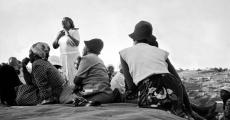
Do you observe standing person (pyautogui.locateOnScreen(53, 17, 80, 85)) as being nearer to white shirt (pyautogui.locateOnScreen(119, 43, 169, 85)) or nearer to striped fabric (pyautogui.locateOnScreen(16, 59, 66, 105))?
striped fabric (pyautogui.locateOnScreen(16, 59, 66, 105))

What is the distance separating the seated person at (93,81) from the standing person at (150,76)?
3.74 feet

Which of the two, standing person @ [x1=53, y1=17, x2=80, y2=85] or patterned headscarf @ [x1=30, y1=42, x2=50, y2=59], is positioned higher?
standing person @ [x1=53, y1=17, x2=80, y2=85]

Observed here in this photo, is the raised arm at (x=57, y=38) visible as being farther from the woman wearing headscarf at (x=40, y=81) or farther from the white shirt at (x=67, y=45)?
the woman wearing headscarf at (x=40, y=81)

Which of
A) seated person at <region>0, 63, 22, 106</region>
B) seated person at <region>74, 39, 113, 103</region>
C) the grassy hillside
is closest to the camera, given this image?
seated person at <region>74, 39, 113, 103</region>

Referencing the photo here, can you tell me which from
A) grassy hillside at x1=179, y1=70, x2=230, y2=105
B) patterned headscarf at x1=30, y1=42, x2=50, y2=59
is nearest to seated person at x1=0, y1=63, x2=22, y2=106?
patterned headscarf at x1=30, y1=42, x2=50, y2=59

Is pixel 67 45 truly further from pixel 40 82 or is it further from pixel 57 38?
pixel 40 82

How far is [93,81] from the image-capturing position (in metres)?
6.47

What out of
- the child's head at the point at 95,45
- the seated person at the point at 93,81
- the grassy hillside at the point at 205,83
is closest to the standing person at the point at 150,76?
the seated person at the point at 93,81

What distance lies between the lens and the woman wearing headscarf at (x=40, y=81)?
21.0 ft

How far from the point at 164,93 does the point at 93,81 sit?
1.82 metres

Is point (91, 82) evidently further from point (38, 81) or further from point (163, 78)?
point (163, 78)

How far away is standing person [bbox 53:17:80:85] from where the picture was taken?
A: 941 centimetres

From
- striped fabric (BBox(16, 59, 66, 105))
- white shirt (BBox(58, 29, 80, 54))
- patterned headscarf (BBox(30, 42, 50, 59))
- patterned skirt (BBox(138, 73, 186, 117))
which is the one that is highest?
white shirt (BBox(58, 29, 80, 54))

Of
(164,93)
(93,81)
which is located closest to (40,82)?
(93,81)
